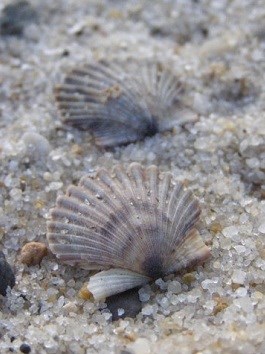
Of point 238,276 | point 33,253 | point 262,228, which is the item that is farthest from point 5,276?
point 262,228

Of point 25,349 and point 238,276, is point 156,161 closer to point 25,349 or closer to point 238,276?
point 238,276

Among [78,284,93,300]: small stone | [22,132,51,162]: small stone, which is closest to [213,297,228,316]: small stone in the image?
[78,284,93,300]: small stone

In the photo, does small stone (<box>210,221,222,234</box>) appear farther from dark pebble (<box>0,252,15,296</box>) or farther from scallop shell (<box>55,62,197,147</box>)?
dark pebble (<box>0,252,15,296</box>)

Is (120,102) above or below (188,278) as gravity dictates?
above

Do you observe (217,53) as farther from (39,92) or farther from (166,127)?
(39,92)

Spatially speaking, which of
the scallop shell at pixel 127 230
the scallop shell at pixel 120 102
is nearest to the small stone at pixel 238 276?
the scallop shell at pixel 127 230
